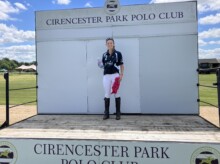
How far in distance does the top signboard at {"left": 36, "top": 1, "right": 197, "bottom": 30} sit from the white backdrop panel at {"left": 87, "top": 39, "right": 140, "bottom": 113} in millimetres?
484

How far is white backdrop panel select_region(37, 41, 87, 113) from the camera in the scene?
7.43 meters

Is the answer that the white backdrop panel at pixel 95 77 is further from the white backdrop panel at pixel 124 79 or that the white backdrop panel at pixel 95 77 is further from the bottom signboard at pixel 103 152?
the bottom signboard at pixel 103 152

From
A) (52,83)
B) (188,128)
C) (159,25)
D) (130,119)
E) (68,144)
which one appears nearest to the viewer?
(68,144)

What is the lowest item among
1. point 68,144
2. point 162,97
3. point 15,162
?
point 15,162

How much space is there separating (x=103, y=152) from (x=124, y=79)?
10.6 ft

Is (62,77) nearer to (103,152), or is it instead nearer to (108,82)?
(108,82)

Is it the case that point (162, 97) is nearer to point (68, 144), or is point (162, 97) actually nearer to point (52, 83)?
point (52, 83)

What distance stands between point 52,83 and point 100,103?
133 cm

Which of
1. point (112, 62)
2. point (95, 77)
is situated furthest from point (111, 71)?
point (95, 77)

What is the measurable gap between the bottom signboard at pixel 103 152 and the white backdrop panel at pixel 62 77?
3.15m

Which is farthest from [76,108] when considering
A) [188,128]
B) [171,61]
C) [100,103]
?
[188,128]

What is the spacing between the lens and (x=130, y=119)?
6465 millimetres

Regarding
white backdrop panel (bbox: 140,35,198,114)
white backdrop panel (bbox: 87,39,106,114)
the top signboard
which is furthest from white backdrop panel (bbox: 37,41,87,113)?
white backdrop panel (bbox: 140,35,198,114)

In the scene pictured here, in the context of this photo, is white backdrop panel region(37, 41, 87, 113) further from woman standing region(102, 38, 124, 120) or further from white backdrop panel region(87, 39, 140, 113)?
woman standing region(102, 38, 124, 120)
